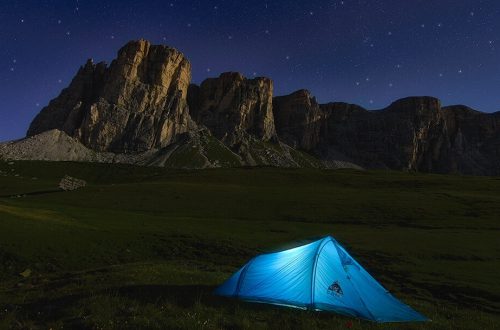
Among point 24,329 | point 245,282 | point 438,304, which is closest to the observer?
point 24,329

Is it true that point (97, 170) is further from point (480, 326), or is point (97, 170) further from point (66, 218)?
point (480, 326)

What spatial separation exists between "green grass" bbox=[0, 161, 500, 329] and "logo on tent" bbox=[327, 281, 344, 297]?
0.99 meters

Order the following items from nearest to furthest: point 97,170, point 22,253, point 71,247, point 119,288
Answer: point 119,288
point 22,253
point 71,247
point 97,170

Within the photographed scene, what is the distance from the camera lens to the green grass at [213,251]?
1694 centimetres

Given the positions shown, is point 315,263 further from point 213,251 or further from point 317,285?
point 213,251

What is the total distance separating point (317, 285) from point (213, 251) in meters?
22.3

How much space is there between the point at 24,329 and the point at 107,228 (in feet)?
101

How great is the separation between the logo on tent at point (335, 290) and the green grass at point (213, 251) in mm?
986

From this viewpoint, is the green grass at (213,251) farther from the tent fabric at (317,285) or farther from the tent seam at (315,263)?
the tent seam at (315,263)

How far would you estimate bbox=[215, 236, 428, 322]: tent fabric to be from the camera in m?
17.7

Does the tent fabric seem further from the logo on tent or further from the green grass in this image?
the green grass

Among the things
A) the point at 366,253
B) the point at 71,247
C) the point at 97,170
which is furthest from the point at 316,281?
the point at 97,170

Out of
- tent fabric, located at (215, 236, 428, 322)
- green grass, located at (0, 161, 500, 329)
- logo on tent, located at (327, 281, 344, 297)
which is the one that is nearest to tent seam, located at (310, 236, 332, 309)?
tent fabric, located at (215, 236, 428, 322)

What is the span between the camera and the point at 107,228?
148 ft
